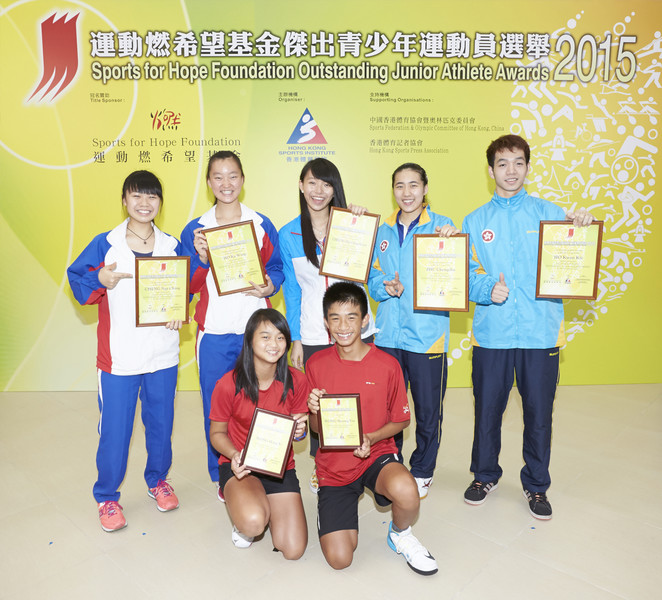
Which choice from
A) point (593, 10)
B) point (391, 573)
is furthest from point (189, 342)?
point (593, 10)

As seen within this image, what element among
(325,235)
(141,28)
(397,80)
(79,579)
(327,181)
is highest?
(141,28)

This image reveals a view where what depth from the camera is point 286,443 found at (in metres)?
2.09

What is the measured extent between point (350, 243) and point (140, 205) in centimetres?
100

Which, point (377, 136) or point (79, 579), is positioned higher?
point (377, 136)

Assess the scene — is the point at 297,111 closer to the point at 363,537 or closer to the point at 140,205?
the point at 140,205

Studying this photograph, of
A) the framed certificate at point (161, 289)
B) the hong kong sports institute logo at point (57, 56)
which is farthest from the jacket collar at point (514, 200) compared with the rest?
the hong kong sports institute logo at point (57, 56)

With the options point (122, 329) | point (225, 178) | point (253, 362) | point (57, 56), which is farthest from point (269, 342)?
point (57, 56)

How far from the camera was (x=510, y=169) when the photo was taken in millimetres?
2348

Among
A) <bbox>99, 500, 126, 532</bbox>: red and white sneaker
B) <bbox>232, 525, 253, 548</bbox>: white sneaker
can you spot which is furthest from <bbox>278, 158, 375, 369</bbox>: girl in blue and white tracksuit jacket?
<bbox>99, 500, 126, 532</bbox>: red and white sneaker

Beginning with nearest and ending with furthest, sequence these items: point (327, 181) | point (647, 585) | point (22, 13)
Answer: point (647, 585) → point (327, 181) → point (22, 13)

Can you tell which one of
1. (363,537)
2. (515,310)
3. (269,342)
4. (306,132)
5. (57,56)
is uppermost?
(57,56)

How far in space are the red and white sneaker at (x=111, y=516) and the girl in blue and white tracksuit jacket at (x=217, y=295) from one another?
2.09 feet

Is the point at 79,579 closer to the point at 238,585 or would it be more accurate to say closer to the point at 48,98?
the point at 238,585

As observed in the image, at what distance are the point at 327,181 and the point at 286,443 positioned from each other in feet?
4.09
